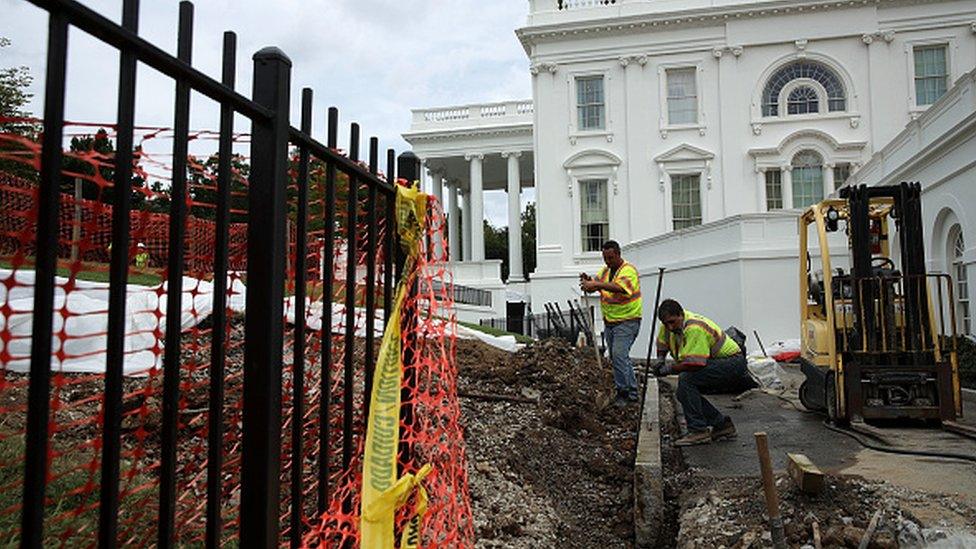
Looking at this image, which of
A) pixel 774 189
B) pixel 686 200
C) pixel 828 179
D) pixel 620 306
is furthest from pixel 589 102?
pixel 620 306

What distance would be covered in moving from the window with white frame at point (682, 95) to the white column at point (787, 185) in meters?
3.64

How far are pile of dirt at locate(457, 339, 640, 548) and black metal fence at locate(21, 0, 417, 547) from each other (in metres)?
2.57

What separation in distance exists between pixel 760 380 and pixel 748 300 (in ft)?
19.1

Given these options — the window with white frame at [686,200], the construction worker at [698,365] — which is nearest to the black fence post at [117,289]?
the construction worker at [698,365]

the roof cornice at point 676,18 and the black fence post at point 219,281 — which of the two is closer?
the black fence post at point 219,281

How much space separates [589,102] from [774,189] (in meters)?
7.30

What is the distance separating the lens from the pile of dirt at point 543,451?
184 inches

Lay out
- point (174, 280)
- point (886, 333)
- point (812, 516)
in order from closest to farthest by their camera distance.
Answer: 1. point (174, 280)
2. point (812, 516)
3. point (886, 333)

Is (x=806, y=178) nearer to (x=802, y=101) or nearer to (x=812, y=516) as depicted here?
(x=802, y=101)

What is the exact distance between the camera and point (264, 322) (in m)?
1.67

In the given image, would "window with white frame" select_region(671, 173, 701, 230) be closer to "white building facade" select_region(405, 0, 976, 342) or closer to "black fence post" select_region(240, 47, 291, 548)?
"white building facade" select_region(405, 0, 976, 342)

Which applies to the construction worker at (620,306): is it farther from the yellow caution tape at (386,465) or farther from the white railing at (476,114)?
the white railing at (476,114)

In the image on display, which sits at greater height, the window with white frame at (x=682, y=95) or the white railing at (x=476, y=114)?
the white railing at (x=476, y=114)

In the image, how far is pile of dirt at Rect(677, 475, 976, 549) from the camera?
12.8 ft
